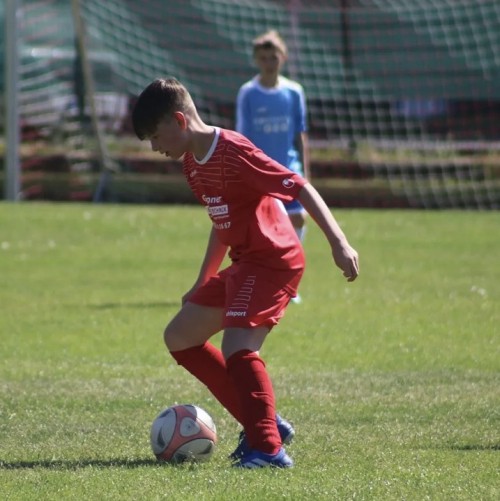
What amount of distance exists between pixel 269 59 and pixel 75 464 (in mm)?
5034

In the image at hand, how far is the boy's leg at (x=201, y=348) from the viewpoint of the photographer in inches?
201

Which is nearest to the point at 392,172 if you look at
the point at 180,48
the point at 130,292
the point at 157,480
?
the point at 180,48

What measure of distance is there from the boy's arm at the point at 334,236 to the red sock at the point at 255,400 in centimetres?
53

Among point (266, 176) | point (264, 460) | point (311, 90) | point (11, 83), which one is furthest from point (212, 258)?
point (311, 90)

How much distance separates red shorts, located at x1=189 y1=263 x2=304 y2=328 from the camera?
15.9 ft

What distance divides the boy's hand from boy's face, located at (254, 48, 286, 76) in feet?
15.9

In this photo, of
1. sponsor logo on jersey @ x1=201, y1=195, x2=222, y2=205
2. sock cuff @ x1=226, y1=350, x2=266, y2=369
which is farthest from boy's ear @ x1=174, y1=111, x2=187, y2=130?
sock cuff @ x1=226, y1=350, x2=266, y2=369

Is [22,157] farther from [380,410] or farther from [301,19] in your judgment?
[380,410]

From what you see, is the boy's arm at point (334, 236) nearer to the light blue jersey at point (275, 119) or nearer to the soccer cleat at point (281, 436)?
the soccer cleat at point (281, 436)

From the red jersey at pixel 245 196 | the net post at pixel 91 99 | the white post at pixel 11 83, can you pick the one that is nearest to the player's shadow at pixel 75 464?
the red jersey at pixel 245 196

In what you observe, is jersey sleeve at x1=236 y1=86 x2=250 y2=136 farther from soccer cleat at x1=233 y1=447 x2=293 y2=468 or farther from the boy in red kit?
soccer cleat at x1=233 y1=447 x2=293 y2=468

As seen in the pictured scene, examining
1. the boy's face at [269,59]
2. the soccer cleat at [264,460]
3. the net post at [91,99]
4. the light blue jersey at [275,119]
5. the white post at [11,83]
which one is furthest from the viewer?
the net post at [91,99]

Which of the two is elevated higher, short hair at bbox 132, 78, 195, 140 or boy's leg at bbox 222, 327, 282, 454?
short hair at bbox 132, 78, 195, 140

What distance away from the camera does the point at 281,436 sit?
5.12 meters
